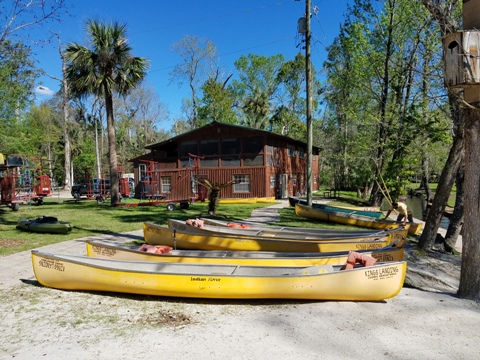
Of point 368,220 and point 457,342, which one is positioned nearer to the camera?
point 457,342

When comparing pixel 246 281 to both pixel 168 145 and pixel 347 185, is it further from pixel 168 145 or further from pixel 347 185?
pixel 347 185

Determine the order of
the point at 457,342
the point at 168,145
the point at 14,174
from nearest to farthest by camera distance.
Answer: the point at 457,342, the point at 14,174, the point at 168,145

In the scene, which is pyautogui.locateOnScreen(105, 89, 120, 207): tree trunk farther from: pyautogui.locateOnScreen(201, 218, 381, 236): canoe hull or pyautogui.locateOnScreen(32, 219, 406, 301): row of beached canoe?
pyautogui.locateOnScreen(32, 219, 406, 301): row of beached canoe

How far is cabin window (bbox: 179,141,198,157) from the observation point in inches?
1121

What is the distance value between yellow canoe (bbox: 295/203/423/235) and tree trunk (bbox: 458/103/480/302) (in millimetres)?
7016

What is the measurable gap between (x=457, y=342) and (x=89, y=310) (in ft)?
17.6

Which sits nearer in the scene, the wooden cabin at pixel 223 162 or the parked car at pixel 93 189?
the wooden cabin at pixel 223 162

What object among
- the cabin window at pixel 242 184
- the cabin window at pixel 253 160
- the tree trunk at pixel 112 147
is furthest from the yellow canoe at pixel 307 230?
the cabin window at pixel 242 184

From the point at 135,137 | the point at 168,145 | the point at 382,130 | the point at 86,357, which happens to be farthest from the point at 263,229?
the point at 135,137

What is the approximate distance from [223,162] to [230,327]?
23008 millimetres

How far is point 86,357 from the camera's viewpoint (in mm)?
4082

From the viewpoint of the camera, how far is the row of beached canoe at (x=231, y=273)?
17.9 ft

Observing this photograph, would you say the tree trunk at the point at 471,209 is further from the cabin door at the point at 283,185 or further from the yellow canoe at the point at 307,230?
the cabin door at the point at 283,185

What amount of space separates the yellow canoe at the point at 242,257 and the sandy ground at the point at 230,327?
0.86 meters
